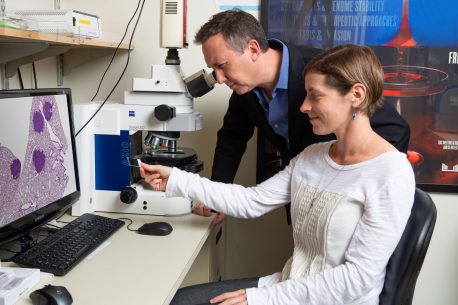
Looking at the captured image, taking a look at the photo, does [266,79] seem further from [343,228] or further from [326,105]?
[343,228]

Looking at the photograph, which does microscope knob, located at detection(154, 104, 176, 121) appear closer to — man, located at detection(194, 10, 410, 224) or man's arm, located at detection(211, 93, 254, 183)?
man, located at detection(194, 10, 410, 224)

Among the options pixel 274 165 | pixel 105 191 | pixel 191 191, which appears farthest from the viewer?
pixel 274 165

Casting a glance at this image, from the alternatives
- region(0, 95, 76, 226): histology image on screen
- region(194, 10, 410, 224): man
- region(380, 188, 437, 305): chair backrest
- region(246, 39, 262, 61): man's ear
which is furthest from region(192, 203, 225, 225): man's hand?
region(380, 188, 437, 305): chair backrest

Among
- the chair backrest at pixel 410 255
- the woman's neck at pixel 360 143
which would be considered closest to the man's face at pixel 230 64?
the woman's neck at pixel 360 143

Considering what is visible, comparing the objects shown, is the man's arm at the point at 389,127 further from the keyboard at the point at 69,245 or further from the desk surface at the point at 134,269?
the keyboard at the point at 69,245

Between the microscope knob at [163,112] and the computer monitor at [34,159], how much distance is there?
287 millimetres

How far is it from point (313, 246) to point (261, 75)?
62 cm

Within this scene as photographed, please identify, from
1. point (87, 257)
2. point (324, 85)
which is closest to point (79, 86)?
point (87, 257)

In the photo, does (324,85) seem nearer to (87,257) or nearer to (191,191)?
(191,191)

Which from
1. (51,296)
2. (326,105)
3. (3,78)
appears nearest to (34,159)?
(51,296)

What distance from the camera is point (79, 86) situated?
217cm

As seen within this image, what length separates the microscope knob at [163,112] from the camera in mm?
1568

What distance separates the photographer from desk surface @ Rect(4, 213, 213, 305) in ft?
3.49

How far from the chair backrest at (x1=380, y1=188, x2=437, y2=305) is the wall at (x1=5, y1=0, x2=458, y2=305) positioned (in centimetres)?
97
